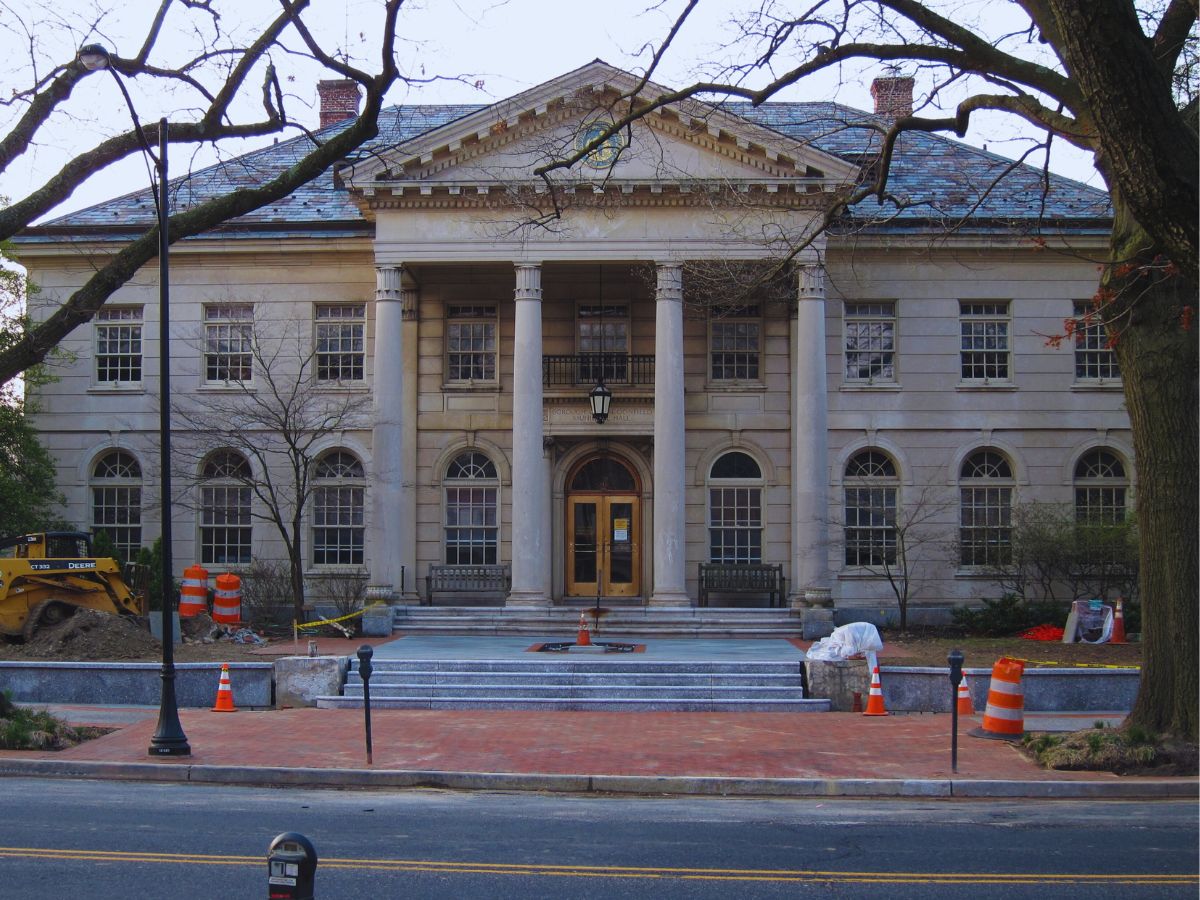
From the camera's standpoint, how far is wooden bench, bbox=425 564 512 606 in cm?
2784

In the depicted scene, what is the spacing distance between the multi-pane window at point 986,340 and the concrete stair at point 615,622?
7833 mm

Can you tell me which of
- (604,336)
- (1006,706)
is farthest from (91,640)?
(1006,706)

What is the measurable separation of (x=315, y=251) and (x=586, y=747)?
56.2ft

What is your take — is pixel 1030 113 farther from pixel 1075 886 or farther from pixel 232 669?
pixel 232 669

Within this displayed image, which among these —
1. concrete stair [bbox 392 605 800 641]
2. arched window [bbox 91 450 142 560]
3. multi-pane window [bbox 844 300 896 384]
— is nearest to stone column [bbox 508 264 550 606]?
concrete stair [bbox 392 605 800 641]

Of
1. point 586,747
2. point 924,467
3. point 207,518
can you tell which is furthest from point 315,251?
point 586,747

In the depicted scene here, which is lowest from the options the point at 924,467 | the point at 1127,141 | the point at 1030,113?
the point at 924,467

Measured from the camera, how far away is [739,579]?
27625 millimetres

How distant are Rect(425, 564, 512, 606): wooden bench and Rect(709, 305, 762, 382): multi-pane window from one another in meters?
6.73

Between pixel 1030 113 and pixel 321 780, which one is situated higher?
pixel 1030 113

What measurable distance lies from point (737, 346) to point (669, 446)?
4.23 metres

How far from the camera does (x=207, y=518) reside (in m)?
28.8

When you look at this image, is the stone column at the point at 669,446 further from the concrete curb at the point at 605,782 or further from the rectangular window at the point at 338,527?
the concrete curb at the point at 605,782

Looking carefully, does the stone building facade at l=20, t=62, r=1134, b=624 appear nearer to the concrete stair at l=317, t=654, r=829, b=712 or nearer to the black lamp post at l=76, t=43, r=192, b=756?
the concrete stair at l=317, t=654, r=829, b=712
